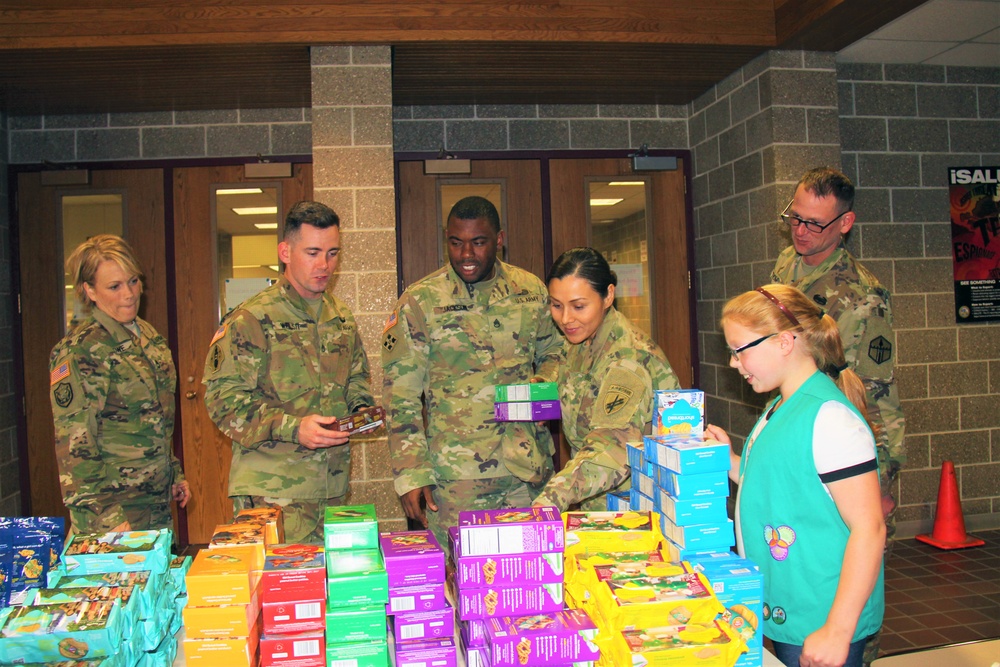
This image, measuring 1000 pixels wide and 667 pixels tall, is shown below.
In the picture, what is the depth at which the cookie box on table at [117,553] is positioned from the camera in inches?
65.3

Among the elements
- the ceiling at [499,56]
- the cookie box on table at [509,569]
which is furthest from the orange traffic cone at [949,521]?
the cookie box on table at [509,569]

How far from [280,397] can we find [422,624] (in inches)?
50.5

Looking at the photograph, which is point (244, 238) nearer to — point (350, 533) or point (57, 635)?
point (350, 533)

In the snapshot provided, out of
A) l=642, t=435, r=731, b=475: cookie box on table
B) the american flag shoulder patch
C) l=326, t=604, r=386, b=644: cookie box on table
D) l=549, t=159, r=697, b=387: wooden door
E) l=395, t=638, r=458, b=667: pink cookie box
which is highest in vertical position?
l=549, t=159, r=697, b=387: wooden door

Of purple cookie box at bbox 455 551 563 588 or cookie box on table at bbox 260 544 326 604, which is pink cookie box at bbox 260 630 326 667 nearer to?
cookie box on table at bbox 260 544 326 604

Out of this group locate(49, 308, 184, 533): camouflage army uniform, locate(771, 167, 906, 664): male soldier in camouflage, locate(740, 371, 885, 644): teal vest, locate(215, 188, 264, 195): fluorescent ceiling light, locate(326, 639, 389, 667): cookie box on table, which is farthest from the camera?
locate(215, 188, 264, 195): fluorescent ceiling light

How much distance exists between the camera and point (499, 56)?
3998 millimetres

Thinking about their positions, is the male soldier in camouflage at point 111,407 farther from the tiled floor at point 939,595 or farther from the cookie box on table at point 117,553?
the tiled floor at point 939,595

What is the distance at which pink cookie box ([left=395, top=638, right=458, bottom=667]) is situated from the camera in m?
1.51

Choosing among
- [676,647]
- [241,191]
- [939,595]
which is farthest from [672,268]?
[676,647]

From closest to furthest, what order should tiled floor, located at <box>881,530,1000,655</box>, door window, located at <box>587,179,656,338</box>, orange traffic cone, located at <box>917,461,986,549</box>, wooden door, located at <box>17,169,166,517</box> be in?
tiled floor, located at <box>881,530,1000,655</box>, orange traffic cone, located at <box>917,461,986,549</box>, wooden door, located at <box>17,169,166,517</box>, door window, located at <box>587,179,656,338</box>

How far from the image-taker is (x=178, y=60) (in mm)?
3855

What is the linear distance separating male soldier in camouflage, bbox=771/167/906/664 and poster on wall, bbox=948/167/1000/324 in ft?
8.89

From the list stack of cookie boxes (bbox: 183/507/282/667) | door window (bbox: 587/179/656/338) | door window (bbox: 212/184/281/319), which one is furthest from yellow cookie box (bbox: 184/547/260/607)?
door window (bbox: 587/179/656/338)
